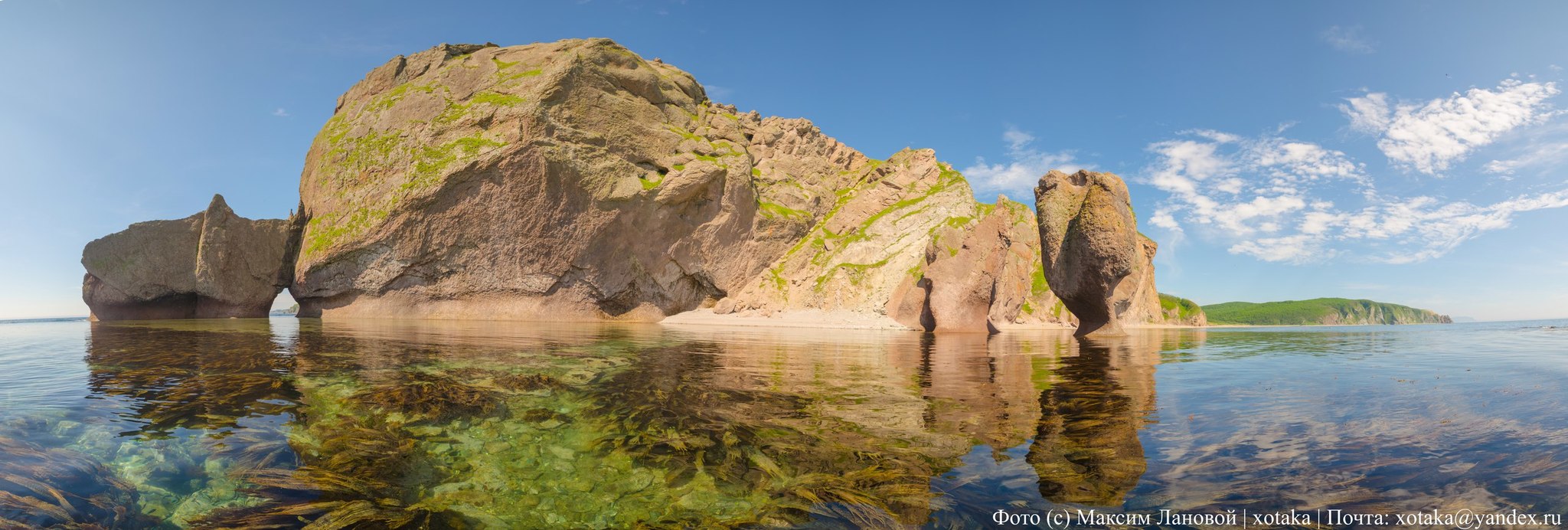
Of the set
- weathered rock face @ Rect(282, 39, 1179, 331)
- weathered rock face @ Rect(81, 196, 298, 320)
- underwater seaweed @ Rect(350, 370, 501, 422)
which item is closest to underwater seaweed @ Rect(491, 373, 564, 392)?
underwater seaweed @ Rect(350, 370, 501, 422)

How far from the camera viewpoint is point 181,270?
44719mm

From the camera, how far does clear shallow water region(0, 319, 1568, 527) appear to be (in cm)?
369

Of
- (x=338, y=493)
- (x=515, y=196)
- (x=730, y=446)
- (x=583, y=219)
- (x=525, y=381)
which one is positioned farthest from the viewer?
(x=583, y=219)

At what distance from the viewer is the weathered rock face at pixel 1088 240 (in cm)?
2380

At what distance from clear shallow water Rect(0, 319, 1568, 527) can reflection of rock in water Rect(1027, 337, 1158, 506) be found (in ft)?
0.12

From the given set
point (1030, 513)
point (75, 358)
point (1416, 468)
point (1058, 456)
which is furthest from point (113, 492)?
point (75, 358)

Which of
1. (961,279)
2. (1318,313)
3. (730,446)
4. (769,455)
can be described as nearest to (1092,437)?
(769,455)

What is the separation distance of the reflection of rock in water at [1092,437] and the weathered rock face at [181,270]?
61207mm

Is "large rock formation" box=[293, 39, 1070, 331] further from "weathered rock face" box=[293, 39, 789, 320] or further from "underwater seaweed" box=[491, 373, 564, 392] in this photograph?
"underwater seaweed" box=[491, 373, 564, 392]

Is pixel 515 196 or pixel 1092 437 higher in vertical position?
pixel 515 196

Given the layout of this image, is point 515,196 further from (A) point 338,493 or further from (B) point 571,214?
(A) point 338,493

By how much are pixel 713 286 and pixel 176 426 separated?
53.6 meters

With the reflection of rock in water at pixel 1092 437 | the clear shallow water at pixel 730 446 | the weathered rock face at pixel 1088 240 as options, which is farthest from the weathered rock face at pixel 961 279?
the clear shallow water at pixel 730 446

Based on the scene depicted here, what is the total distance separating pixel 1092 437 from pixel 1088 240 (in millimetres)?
21312
